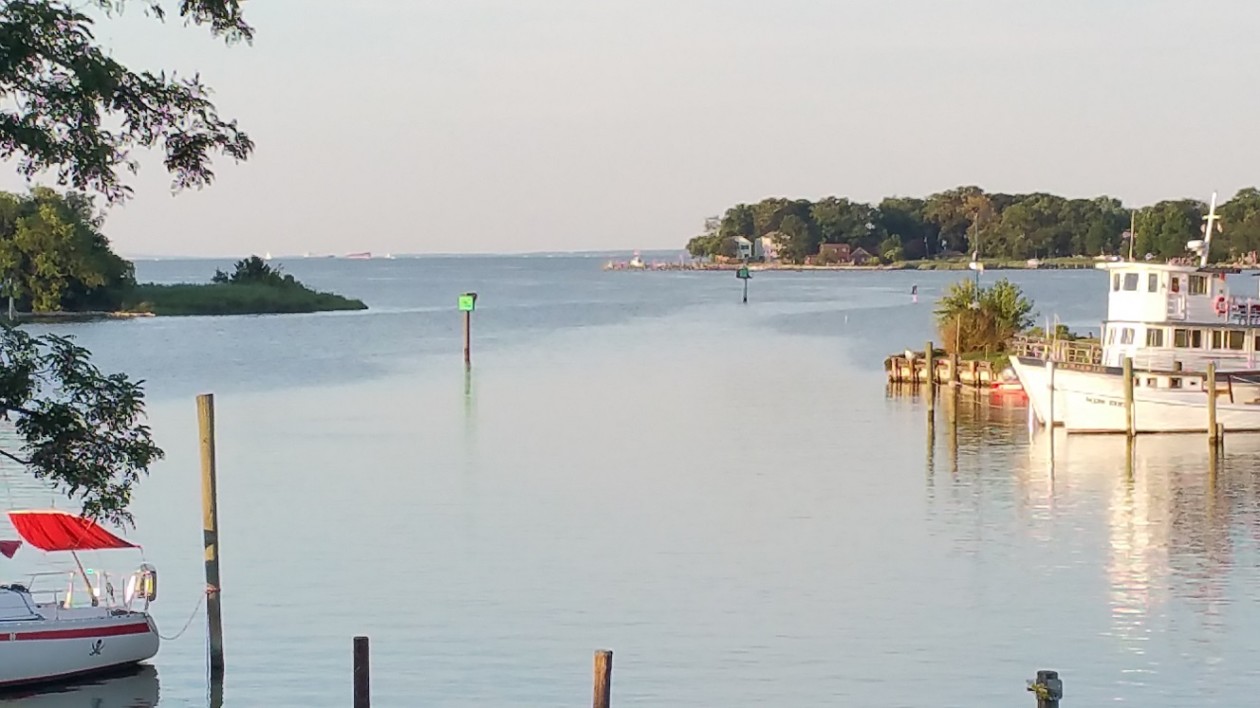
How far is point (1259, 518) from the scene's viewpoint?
147ft

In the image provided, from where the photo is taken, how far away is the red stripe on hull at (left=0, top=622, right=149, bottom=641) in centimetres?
2739

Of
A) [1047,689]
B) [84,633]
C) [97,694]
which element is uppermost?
[1047,689]

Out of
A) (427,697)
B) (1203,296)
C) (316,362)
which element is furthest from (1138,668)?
(316,362)

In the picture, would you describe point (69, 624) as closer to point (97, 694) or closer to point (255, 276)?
point (97, 694)

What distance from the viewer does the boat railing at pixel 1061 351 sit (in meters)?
61.4

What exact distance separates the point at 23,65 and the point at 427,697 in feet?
43.1

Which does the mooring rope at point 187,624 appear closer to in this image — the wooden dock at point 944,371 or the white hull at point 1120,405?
the white hull at point 1120,405

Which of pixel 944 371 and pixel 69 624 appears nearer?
pixel 69 624

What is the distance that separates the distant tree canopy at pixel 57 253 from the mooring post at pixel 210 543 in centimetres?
11787

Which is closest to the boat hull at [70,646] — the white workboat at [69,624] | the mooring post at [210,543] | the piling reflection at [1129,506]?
the white workboat at [69,624]

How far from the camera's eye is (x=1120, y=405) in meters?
60.2

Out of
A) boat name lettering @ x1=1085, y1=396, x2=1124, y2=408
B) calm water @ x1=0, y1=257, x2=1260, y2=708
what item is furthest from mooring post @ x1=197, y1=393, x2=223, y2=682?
boat name lettering @ x1=1085, y1=396, x2=1124, y2=408

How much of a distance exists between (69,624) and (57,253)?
12641cm

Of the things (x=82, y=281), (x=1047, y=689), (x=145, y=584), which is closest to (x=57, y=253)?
(x=82, y=281)
